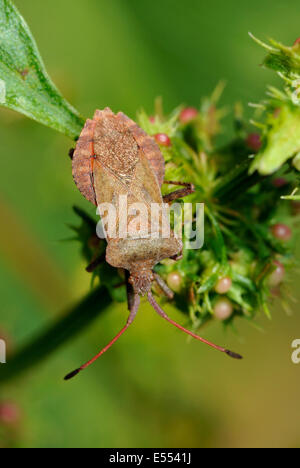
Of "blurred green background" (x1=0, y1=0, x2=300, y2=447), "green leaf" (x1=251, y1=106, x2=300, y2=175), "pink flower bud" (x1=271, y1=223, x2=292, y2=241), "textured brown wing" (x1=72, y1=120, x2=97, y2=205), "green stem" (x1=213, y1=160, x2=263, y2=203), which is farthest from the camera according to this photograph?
"blurred green background" (x1=0, y1=0, x2=300, y2=447)

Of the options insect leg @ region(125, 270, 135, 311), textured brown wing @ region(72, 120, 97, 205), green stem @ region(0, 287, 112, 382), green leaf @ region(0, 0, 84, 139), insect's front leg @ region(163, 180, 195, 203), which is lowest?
green stem @ region(0, 287, 112, 382)

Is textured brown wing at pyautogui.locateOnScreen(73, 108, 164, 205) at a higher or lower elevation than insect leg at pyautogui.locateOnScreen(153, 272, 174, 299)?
higher

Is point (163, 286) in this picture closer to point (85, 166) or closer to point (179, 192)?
point (179, 192)

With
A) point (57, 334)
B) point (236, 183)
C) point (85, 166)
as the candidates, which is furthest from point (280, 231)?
point (57, 334)

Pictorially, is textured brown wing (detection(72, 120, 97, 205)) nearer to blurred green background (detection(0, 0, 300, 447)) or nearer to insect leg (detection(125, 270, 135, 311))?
insect leg (detection(125, 270, 135, 311))

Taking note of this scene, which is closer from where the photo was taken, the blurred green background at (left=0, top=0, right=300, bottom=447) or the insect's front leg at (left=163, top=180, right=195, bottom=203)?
the insect's front leg at (left=163, top=180, right=195, bottom=203)

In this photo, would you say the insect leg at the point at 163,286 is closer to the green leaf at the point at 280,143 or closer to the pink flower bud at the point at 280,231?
the pink flower bud at the point at 280,231

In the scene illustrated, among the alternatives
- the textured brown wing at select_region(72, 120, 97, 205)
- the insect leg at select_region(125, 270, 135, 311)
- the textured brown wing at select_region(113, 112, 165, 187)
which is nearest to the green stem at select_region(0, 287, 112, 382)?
the insect leg at select_region(125, 270, 135, 311)
